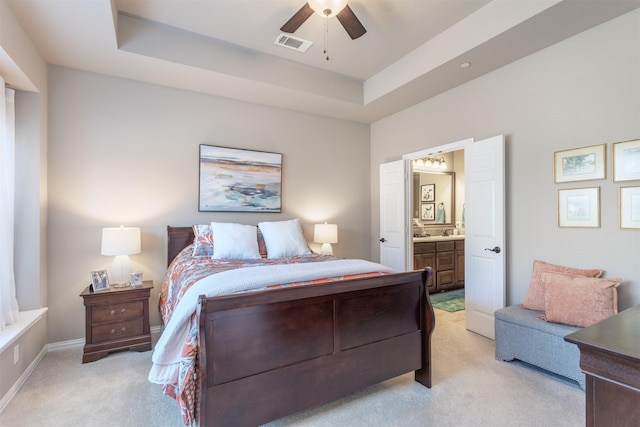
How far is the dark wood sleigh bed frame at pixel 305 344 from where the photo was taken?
1.61 meters

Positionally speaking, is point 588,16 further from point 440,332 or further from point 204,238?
point 204,238

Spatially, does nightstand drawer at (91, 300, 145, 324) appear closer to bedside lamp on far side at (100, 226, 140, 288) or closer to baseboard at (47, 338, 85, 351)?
bedside lamp on far side at (100, 226, 140, 288)

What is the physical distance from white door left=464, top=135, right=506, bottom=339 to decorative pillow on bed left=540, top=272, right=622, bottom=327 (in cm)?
64

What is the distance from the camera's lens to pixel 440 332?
135 inches

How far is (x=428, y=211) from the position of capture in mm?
5840

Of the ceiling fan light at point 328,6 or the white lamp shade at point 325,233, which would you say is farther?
the white lamp shade at point 325,233

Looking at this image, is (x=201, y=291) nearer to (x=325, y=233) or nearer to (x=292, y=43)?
(x=325, y=233)

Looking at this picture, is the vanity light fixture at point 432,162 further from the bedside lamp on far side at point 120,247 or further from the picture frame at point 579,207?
the bedside lamp on far side at point 120,247

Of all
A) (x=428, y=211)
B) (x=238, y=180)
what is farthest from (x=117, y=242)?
(x=428, y=211)

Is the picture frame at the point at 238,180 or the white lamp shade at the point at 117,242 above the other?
the picture frame at the point at 238,180

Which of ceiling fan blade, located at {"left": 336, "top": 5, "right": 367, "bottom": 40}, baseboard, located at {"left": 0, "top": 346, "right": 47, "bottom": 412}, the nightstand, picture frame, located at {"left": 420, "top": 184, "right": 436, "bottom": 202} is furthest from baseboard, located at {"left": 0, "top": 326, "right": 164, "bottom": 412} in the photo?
picture frame, located at {"left": 420, "top": 184, "right": 436, "bottom": 202}

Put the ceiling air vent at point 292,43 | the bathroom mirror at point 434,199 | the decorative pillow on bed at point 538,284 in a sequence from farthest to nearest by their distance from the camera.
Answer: the bathroom mirror at point 434,199
the ceiling air vent at point 292,43
the decorative pillow on bed at point 538,284

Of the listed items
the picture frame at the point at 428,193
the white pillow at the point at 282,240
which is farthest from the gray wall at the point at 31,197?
the picture frame at the point at 428,193

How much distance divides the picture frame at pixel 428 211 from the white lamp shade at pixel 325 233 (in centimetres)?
235
